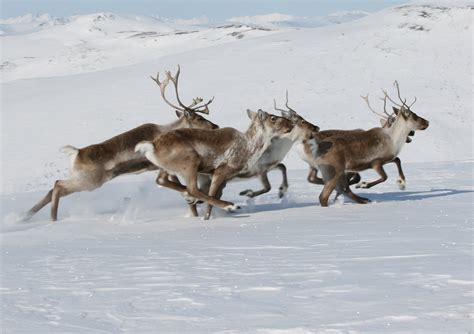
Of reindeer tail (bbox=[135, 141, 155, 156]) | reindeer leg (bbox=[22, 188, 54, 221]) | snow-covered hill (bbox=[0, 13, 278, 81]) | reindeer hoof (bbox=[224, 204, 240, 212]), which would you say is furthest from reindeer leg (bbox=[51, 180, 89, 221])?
snow-covered hill (bbox=[0, 13, 278, 81])

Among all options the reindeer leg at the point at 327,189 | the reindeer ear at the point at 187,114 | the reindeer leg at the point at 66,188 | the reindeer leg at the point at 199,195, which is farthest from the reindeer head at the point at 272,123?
the reindeer leg at the point at 66,188

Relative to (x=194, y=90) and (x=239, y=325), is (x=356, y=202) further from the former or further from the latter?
(x=194, y=90)

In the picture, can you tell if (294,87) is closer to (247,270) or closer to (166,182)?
(166,182)

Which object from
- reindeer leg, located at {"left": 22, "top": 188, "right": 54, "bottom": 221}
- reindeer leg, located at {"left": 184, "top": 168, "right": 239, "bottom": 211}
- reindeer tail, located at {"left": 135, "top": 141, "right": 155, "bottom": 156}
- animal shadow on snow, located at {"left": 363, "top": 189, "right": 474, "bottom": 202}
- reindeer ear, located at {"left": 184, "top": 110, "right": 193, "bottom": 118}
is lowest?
animal shadow on snow, located at {"left": 363, "top": 189, "right": 474, "bottom": 202}

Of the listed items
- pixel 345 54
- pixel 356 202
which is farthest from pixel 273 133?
pixel 345 54

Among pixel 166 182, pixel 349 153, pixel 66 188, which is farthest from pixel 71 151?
pixel 349 153

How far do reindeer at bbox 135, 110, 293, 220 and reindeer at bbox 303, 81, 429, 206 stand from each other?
1.95 ft

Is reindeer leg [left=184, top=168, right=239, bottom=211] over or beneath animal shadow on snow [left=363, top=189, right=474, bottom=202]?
over

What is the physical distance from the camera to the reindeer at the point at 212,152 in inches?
424

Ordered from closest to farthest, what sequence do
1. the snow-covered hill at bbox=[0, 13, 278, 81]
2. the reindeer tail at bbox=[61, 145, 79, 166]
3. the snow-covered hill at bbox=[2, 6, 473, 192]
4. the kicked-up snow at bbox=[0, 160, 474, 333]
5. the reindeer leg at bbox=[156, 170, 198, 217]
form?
the kicked-up snow at bbox=[0, 160, 474, 333] → the reindeer leg at bbox=[156, 170, 198, 217] → the reindeer tail at bbox=[61, 145, 79, 166] → the snow-covered hill at bbox=[2, 6, 473, 192] → the snow-covered hill at bbox=[0, 13, 278, 81]

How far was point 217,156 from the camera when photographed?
11008mm

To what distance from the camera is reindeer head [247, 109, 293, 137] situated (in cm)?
1144

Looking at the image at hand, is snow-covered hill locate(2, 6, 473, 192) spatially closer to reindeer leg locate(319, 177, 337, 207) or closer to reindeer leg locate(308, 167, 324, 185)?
reindeer leg locate(308, 167, 324, 185)

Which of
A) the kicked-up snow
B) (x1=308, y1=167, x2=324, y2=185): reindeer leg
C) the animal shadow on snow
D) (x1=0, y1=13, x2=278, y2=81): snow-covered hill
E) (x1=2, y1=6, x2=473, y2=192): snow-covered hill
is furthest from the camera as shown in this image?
(x1=0, y1=13, x2=278, y2=81): snow-covered hill
